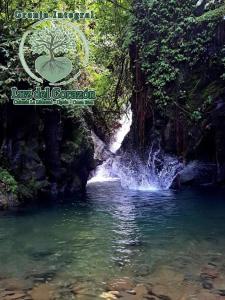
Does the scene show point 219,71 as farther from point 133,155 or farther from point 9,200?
point 9,200

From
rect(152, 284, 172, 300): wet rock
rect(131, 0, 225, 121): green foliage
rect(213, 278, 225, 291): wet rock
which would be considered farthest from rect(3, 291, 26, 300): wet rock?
rect(131, 0, 225, 121): green foliage

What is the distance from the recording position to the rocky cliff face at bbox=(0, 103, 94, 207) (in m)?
13.3

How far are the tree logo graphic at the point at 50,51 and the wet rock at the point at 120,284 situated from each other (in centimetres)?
828

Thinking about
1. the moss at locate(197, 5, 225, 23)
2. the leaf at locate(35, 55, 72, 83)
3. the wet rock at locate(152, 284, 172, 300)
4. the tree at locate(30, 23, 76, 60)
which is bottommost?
the wet rock at locate(152, 284, 172, 300)

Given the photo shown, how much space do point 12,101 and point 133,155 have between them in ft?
20.8

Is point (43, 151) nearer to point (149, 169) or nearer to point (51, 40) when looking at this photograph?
point (51, 40)

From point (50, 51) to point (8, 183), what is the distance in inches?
169

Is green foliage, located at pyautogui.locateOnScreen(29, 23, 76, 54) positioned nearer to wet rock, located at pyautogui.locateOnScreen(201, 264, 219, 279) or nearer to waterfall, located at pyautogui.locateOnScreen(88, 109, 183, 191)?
waterfall, located at pyautogui.locateOnScreen(88, 109, 183, 191)

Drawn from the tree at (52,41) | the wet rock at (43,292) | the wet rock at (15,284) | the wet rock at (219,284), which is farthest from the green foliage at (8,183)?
the wet rock at (219,284)

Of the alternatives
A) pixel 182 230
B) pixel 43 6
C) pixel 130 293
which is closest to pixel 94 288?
pixel 130 293

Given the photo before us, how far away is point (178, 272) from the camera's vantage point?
6613mm

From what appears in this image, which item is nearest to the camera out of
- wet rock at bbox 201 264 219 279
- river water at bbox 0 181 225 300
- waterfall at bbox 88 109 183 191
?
wet rock at bbox 201 264 219 279

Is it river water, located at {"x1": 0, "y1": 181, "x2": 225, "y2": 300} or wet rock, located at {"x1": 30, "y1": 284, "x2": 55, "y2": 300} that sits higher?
river water, located at {"x1": 0, "y1": 181, "x2": 225, "y2": 300}

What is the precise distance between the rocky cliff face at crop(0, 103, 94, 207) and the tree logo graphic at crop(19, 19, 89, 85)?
116 cm
